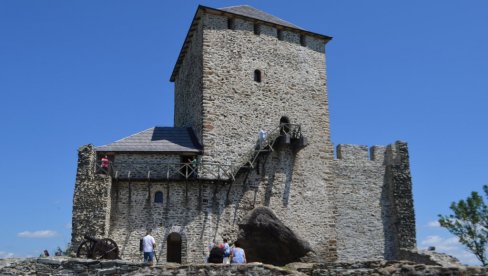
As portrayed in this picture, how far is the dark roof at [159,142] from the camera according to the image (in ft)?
73.4

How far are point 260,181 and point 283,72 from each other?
17.8ft

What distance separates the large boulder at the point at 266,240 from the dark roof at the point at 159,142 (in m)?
3.85

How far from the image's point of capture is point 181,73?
2822cm

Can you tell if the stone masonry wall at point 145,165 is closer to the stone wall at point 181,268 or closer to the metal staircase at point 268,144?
Result: the metal staircase at point 268,144

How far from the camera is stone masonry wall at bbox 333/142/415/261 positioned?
2508 cm

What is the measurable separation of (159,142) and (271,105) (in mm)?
5329

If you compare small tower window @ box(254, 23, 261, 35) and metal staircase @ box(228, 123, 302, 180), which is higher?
small tower window @ box(254, 23, 261, 35)

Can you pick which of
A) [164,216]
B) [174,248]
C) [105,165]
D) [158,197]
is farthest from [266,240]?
[105,165]

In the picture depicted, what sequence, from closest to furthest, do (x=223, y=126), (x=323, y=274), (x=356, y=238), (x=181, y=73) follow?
(x=323, y=274), (x=223, y=126), (x=356, y=238), (x=181, y=73)

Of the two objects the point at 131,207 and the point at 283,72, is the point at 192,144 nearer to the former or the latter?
the point at 131,207

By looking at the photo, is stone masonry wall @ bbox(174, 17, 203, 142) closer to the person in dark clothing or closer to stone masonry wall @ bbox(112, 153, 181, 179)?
stone masonry wall @ bbox(112, 153, 181, 179)

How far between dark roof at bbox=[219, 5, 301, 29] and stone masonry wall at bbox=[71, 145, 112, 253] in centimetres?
956

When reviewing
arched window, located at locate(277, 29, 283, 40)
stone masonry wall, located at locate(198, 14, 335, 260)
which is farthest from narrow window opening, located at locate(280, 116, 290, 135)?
arched window, located at locate(277, 29, 283, 40)

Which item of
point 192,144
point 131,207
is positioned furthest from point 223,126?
point 131,207
